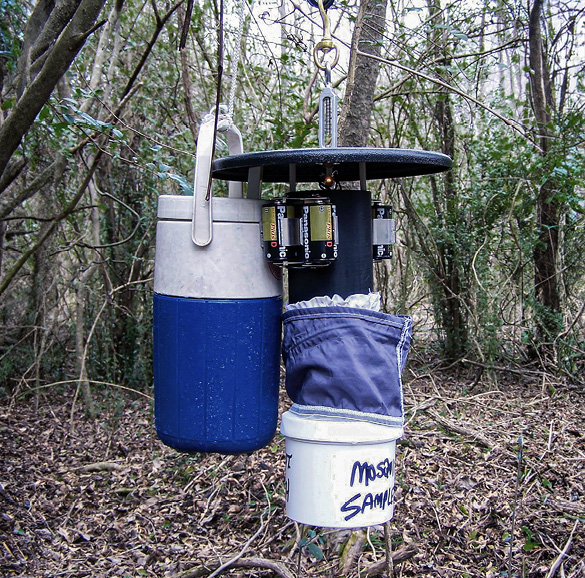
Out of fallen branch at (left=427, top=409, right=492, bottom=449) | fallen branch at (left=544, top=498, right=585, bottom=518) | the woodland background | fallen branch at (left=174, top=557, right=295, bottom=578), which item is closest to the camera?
fallen branch at (left=174, top=557, right=295, bottom=578)

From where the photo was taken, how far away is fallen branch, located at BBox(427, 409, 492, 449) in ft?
11.8

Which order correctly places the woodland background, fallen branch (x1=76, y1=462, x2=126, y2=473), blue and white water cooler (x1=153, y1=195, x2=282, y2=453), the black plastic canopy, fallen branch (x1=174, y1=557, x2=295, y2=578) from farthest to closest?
the woodland background → fallen branch (x1=76, y1=462, x2=126, y2=473) → fallen branch (x1=174, y1=557, x2=295, y2=578) → blue and white water cooler (x1=153, y1=195, x2=282, y2=453) → the black plastic canopy

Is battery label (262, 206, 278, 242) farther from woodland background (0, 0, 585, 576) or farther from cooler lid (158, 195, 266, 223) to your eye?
woodland background (0, 0, 585, 576)

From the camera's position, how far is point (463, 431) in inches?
145

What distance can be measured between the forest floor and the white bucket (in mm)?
743

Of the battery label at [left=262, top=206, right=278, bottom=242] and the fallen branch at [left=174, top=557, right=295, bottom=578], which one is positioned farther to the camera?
the fallen branch at [left=174, top=557, right=295, bottom=578]

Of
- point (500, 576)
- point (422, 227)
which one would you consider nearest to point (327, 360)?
point (500, 576)

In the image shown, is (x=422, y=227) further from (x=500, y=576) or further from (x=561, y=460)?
(x=500, y=576)

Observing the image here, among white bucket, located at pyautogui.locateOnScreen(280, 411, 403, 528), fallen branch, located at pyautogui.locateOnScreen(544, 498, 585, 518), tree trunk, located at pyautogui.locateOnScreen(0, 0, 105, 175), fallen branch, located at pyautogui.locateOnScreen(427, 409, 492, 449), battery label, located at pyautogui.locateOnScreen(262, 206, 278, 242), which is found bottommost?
fallen branch, located at pyautogui.locateOnScreen(544, 498, 585, 518)

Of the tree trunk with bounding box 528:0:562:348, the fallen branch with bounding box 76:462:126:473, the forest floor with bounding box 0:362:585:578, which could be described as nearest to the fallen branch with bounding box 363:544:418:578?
the forest floor with bounding box 0:362:585:578

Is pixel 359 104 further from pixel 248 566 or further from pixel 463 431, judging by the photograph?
pixel 248 566

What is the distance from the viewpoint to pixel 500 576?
103 inches

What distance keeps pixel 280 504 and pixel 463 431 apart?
115 cm

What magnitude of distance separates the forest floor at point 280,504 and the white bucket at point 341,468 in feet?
2.44
